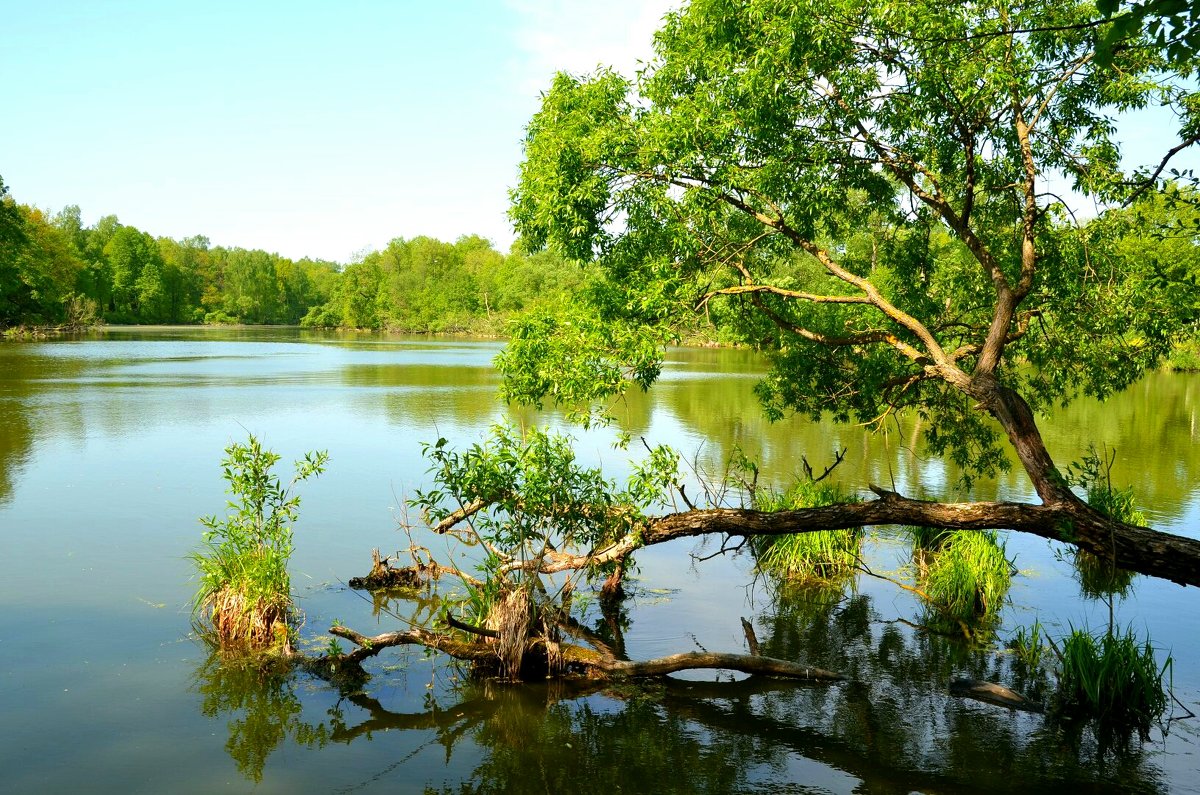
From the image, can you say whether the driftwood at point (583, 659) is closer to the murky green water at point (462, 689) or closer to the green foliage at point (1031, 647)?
the murky green water at point (462, 689)

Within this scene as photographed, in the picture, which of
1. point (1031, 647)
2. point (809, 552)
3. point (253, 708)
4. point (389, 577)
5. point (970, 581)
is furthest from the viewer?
point (809, 552)

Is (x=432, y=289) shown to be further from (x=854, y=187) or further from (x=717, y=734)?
(x=717, y=734)

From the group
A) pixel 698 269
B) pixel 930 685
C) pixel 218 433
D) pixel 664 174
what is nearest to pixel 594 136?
pixel 664 174

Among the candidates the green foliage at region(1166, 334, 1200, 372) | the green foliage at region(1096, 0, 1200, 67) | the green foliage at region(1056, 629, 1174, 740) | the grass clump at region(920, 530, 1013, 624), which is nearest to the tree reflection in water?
A: the green foliage at region(1056, 629, 1174, 740)

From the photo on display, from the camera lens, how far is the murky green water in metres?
6.80

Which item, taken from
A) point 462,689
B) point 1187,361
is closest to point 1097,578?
point 462,689

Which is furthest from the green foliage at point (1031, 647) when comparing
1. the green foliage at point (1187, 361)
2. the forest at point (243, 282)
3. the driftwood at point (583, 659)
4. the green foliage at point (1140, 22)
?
the green foliage at point (1187, 361)

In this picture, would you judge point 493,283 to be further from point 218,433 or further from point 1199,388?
point 218,433

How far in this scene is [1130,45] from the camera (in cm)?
928

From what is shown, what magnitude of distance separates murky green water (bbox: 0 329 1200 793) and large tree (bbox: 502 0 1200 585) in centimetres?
165

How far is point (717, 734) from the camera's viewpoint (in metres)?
7.48

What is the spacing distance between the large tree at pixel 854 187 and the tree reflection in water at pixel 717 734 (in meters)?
1.57

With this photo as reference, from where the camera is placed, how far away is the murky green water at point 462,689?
22.3 ft

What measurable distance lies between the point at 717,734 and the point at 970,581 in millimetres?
4621
